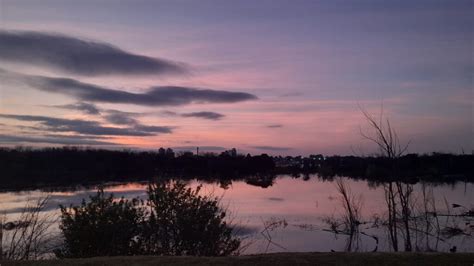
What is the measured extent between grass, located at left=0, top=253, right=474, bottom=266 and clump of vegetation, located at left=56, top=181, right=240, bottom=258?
127 inches

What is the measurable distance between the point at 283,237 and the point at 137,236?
33.9ft

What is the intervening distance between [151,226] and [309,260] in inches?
242

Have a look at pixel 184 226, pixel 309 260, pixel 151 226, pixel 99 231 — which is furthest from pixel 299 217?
pixel 309 260

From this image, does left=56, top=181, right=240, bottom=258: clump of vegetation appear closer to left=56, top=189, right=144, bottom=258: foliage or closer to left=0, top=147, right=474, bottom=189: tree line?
left=56, top=189, right=144, bottom=258: foliage

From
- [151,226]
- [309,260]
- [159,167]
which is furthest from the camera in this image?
[159,167]

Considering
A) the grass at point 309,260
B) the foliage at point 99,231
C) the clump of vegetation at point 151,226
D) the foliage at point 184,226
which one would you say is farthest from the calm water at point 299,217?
the grass at point 309,260

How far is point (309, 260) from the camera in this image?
9.23m

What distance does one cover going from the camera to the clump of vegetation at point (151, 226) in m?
13.1

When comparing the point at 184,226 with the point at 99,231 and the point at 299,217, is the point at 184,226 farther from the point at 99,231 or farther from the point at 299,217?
the point at 299,217

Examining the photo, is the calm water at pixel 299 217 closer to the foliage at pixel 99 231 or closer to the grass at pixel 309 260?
the foliage at pixel 99 231

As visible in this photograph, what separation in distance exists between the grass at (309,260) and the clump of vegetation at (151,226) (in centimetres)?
322

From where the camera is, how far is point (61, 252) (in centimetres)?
1321

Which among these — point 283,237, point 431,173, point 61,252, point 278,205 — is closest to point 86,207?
point 61,252

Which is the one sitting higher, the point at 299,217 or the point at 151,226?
the point at 151,226
